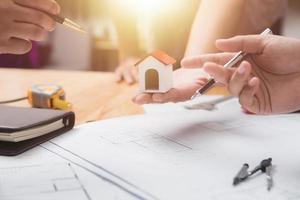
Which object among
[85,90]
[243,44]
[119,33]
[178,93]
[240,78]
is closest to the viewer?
[240,78]

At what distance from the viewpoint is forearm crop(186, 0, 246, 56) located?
4.48 feet

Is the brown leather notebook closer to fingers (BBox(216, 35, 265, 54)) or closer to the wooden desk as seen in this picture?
the wooden desk

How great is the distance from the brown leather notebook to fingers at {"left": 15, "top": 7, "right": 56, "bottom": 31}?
156 mm

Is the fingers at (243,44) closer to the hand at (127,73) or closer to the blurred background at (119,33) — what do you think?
the hand at (127,73)

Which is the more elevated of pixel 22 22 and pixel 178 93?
pixel 22 22

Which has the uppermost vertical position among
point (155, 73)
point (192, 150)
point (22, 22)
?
point (22, 22)

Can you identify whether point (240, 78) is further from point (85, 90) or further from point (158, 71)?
point (85, 90)

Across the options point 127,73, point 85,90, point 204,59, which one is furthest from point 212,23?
point 204,59

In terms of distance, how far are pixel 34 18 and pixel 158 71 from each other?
0.24 meters

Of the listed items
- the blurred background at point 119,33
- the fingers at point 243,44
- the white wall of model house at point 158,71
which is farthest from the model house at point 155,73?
the blurred background at point 119,33

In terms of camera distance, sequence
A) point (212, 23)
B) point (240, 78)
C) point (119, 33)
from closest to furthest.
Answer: point (240, 78), point (212, 23), point (119, 33)

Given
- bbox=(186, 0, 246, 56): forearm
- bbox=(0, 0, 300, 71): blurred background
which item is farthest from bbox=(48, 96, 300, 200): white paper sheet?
bbox=(0, 0, 300, 71): blurred background

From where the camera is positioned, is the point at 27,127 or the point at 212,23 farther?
the point at 212,23

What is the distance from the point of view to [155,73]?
846 millimetres
